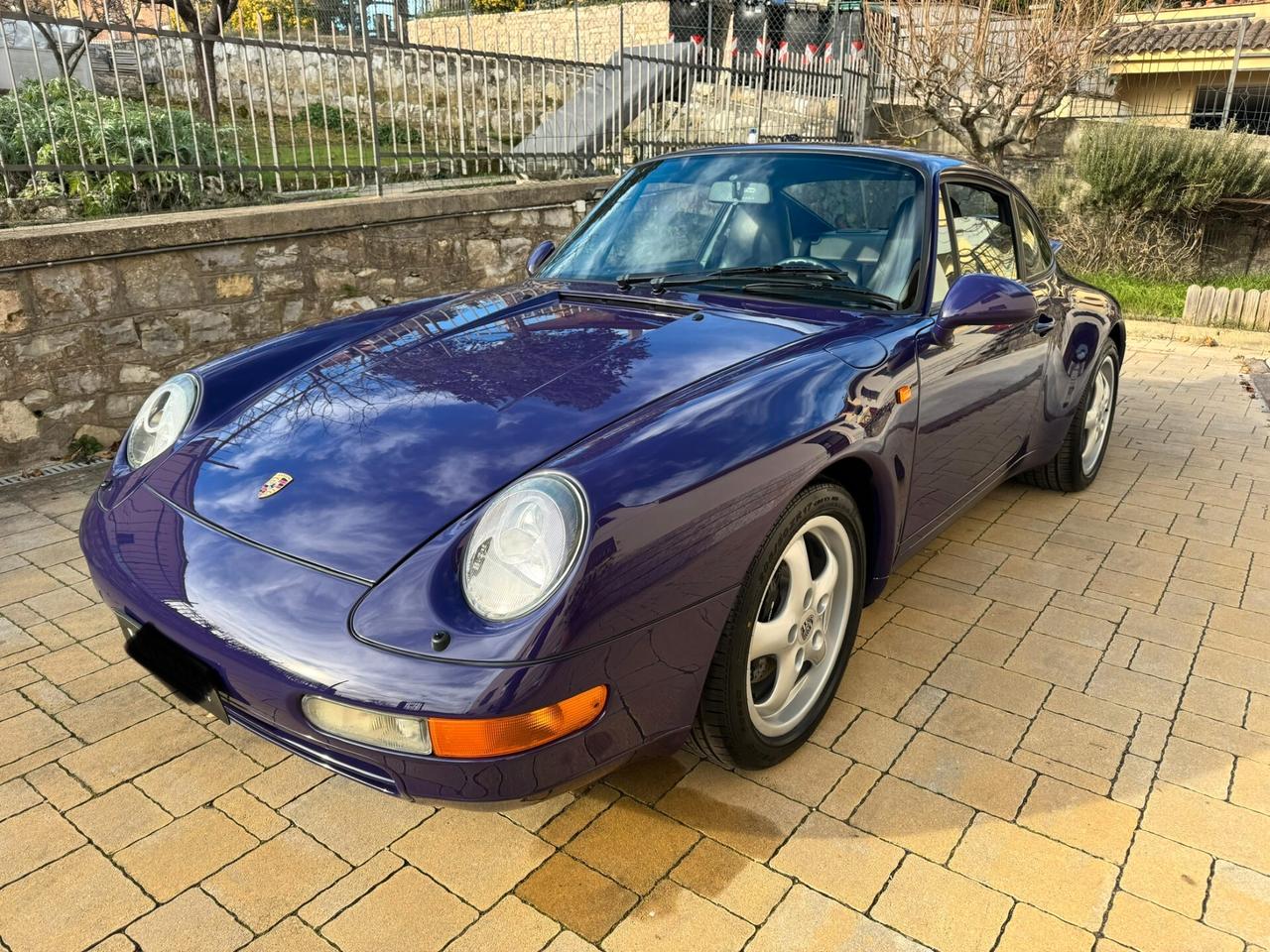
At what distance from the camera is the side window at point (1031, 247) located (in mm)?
3883

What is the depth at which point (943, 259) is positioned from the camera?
3086mm

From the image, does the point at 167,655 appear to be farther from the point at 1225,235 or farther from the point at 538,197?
the point at 1225,235

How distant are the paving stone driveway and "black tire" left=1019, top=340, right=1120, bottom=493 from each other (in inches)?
50.5

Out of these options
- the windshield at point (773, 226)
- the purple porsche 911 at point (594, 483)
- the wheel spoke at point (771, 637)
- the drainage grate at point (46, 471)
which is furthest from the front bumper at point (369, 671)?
the drainage grate at point (46, 471)

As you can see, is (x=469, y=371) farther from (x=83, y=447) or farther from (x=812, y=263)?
(x=83, y=447)

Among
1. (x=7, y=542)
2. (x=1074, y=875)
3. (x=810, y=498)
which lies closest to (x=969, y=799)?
(x=1074, y=875)

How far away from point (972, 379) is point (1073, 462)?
174cm

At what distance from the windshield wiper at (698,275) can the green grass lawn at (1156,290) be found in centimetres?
756

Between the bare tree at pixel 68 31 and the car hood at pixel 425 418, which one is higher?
the bare tree at pixel 68 31

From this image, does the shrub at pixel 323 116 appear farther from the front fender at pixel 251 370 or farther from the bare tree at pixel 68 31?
the front fender at pixel 251 370

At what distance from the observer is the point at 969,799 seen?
242 cm

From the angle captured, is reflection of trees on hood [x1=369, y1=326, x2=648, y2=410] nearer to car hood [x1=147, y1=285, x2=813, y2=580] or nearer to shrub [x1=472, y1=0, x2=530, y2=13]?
car hood [x1=147, y1=285, x2=813, y2=580]

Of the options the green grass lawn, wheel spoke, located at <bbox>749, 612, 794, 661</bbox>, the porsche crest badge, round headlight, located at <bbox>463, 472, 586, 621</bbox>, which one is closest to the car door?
wheel spoke, located at <bbox>749, 612, 794, 661</bbox>

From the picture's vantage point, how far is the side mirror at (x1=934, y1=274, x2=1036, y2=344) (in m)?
2.86
